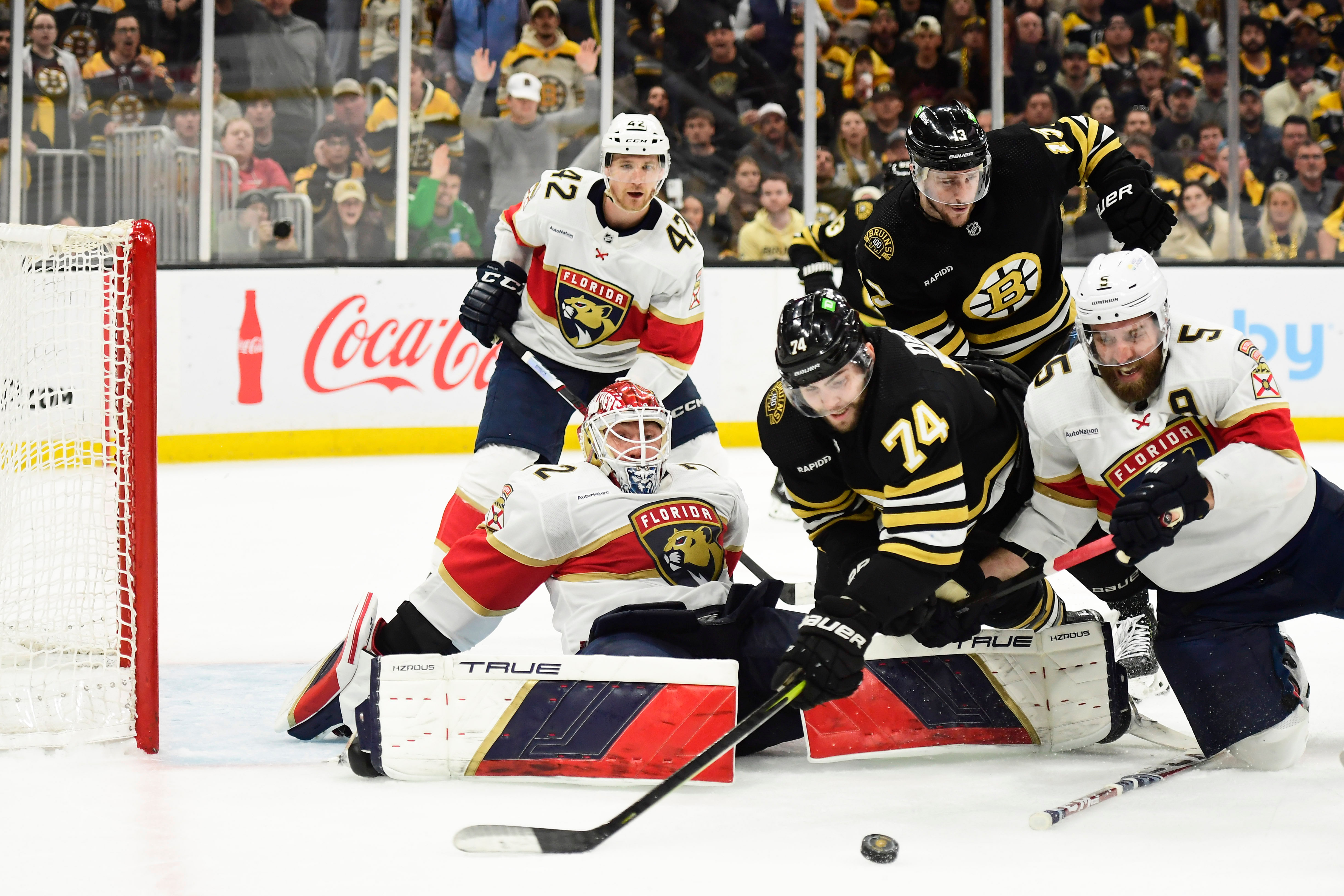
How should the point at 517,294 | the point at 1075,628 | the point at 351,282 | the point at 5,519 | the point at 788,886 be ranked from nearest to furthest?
the point at 788,886
the point at 1075,628
the point at 5,519
the point at 517,294
the point at 351,282

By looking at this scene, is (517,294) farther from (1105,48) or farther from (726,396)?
(1105,48)

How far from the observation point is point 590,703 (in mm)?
2588

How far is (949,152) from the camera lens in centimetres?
312

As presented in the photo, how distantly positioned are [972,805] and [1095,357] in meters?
0.79

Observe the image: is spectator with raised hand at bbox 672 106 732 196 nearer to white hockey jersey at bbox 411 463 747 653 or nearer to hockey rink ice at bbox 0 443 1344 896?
hockey rink ice at bbox 0 443 1344 896

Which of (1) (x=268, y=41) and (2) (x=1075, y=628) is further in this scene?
(1) (x=268, y=41)

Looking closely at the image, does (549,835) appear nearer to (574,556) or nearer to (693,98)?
(574,556)

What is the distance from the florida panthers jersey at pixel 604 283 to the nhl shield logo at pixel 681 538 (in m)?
0.76

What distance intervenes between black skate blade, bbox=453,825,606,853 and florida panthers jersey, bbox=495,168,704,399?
152cm

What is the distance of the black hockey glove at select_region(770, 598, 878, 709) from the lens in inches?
95.7

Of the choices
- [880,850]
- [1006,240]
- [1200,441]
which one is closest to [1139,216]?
[1006,240]

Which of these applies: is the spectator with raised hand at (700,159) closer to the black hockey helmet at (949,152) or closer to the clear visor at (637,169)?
the clear visor at (637,169)

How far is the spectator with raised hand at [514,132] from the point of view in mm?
7453

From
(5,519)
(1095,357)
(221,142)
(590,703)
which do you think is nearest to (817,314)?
(1095,357)
